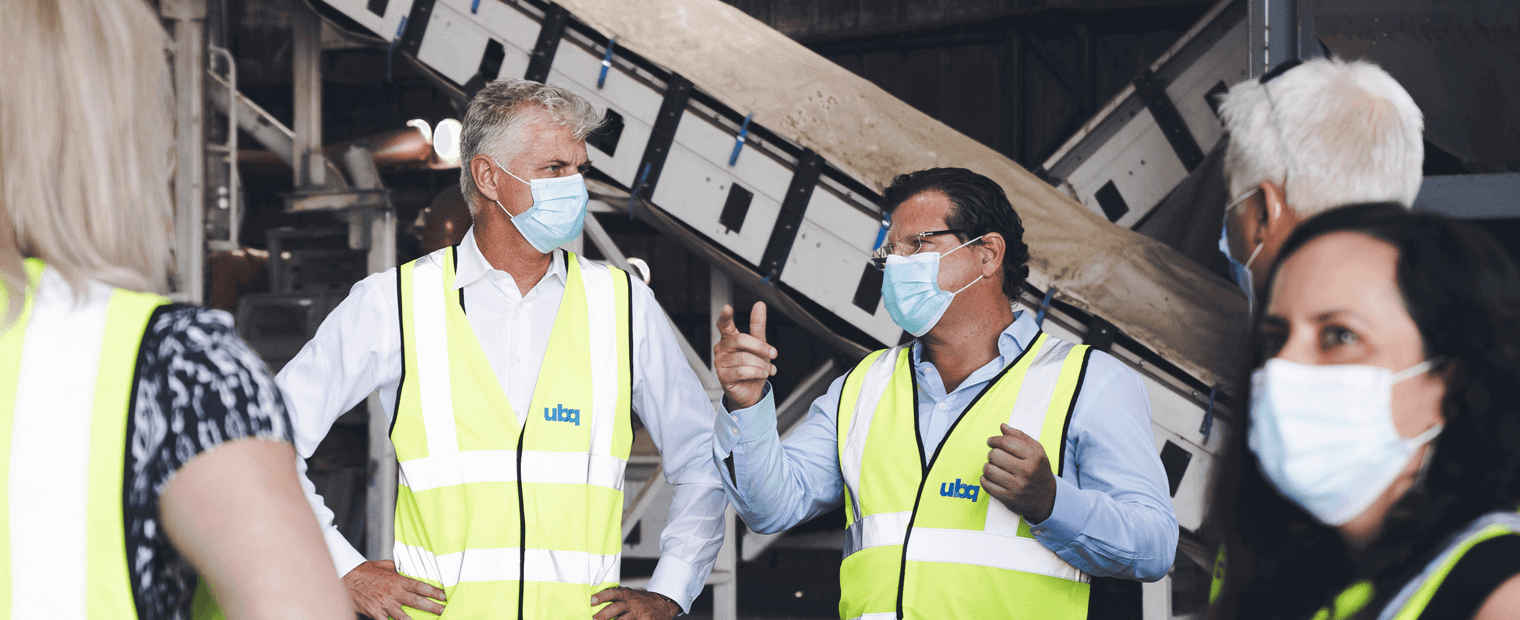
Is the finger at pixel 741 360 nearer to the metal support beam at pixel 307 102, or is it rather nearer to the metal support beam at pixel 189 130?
the metal support beam at pixel 189 130

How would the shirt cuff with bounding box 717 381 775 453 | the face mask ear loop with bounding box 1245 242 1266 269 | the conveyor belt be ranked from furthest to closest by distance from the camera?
the conveyor belt → the shirt cuff with bounding box 717 381 775 453 → the face mask ear loop with bounding box 1245 242 1266 269

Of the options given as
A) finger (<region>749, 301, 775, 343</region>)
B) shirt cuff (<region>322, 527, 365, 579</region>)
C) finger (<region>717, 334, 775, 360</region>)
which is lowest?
shirt cuff (<region>322, 527, 365, 579</region>)

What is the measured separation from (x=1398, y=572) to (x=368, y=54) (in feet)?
36.1

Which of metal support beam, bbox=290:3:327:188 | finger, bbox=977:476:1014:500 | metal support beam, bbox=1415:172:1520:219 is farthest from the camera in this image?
metal support beam, bbox=290:3:327:188

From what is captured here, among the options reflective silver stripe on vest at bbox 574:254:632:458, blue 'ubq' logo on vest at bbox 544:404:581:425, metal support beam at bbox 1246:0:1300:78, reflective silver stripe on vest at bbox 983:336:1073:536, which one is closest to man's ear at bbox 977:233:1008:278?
reflective silver stripe on vest at bbox 983:336:1073:536

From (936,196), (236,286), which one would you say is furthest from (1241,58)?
(236,286)

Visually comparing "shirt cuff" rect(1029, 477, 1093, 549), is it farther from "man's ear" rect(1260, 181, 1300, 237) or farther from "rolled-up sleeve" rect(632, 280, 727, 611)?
"rolled-up sleeve" rect(632, 280, 727, 611)

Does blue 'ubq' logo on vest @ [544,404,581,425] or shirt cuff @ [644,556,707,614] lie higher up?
blue 'ubq' logo on vest @ [544,404,581,425]

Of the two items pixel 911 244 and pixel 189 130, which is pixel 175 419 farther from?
pixel 189 130

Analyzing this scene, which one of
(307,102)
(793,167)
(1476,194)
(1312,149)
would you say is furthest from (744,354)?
(307,102)

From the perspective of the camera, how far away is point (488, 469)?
2078 mm

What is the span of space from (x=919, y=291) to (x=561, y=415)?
83 centimetres

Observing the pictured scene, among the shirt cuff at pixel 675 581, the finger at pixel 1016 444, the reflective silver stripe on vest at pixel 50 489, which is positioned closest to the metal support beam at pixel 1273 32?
the finger at pixel 1016 444

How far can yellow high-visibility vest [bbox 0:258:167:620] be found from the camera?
0.76 metres
